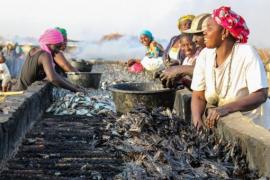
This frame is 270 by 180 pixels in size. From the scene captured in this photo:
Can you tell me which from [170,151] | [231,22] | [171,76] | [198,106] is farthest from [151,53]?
[170,151]

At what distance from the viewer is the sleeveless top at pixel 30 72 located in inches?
309

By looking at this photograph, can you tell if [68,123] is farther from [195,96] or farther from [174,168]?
[174,168]

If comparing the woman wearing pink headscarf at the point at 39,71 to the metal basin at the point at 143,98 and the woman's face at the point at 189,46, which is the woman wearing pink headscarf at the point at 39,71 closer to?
the metal basin at the point at 143,98

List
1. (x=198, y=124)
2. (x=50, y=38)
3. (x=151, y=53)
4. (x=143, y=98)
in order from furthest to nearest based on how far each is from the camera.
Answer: (x=151, y=53) < (x=50, y=38) < (x=143, y=98) < (x=198, y=124)

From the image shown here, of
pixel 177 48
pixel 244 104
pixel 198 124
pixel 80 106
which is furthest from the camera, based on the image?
pixel 177 48

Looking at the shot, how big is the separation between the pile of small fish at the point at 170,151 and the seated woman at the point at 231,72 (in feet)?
1.08

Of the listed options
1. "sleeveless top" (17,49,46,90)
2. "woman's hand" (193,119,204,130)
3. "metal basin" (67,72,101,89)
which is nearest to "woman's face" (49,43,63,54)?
"sleeveless top" (17,49,46,90)

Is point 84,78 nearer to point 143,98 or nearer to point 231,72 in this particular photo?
point 143,98

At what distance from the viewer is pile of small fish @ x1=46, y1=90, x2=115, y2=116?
704 centimetres

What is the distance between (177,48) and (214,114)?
→ 449 centimetres

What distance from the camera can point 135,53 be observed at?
76.5 feet

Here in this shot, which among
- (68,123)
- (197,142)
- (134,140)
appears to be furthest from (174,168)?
(68,123)

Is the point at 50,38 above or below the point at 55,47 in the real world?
above

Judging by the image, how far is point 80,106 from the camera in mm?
7293
